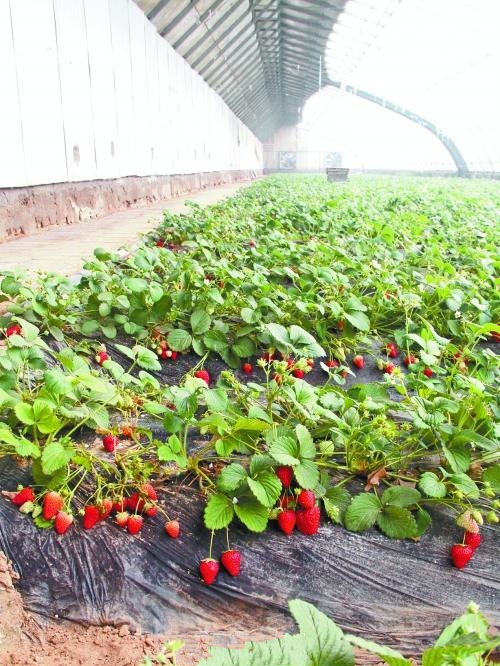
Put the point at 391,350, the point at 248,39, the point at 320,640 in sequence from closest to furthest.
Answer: the point at 320,640
the point at 391,350
the point at 248,39

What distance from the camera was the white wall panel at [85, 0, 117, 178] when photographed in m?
8.33

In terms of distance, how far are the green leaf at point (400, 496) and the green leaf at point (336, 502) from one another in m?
0.12

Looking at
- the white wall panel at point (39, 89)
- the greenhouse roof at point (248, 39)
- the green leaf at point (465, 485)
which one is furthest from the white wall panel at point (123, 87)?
the green leaf at point (465, 485)

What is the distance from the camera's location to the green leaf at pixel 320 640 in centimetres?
89

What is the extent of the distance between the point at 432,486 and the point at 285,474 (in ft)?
1.44

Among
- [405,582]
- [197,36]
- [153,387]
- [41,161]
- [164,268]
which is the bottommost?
[405,582]

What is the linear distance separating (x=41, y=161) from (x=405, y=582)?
627 centimetres

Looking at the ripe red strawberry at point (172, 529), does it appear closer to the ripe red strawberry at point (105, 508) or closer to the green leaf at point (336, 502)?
the ripe red strawberry at point (105, 508)

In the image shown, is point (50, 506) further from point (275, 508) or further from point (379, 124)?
point (379, 124)

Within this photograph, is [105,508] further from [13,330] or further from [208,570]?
[13,330]

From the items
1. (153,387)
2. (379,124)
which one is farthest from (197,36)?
(379,124)

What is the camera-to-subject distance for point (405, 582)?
163cm

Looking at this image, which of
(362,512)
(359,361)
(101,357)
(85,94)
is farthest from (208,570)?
(85,94)

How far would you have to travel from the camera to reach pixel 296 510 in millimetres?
1730
